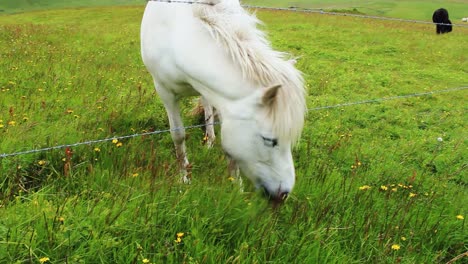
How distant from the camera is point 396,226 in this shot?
332 cm

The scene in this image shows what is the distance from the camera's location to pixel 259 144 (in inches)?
127

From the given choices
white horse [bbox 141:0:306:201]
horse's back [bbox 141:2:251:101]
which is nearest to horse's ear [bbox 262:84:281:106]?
white horse [bbox 141:0:306:201]

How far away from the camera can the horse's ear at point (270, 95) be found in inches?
116

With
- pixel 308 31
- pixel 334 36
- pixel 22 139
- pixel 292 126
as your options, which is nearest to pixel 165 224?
pixel 292 126

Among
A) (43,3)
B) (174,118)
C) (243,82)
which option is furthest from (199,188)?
(43,3)

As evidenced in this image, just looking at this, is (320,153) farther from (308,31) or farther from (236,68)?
(308,31)

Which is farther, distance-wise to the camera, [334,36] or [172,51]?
[334,36]

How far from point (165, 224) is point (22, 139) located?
6.82ft

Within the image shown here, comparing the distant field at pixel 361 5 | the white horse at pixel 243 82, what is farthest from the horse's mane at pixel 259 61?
the distant field at pixel 361 5

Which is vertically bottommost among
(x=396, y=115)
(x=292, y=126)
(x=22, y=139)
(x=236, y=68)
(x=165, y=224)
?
(x=396, y=115)

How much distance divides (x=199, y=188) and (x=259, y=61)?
3.54 feet

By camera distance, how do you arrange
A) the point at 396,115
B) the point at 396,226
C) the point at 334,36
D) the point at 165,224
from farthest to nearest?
the point at 334,36 < the point at 396,115 < the point at 396,226 < the point at 165,224

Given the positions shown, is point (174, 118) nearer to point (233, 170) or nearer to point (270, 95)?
point (233, 170)

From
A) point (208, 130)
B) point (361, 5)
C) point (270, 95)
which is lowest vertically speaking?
point (208, 130)
